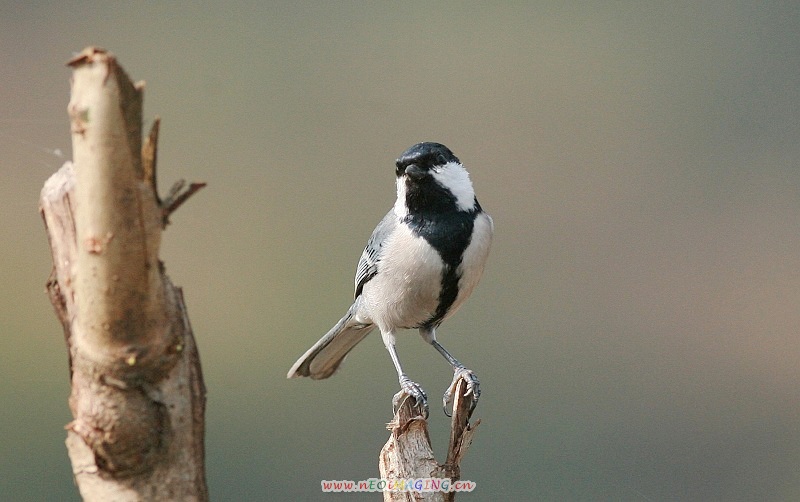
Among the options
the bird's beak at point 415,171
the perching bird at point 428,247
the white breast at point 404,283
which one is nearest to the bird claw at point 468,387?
the perching bird at point 428,247

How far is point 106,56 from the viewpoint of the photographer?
2.86ft

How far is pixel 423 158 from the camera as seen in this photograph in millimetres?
1592

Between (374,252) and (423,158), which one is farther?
(374,252)

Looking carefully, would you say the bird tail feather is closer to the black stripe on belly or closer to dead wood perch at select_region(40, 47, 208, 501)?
the black stripe on belly

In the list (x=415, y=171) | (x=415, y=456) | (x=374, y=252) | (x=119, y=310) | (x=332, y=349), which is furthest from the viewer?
(x=332, y=349)

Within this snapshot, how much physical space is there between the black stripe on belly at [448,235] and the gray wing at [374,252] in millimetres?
73

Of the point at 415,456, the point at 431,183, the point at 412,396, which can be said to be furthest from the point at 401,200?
the point at 415,456

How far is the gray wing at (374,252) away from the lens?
1.70 meters

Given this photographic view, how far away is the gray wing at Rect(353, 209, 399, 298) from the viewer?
1.70 meters

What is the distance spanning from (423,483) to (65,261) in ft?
2.37

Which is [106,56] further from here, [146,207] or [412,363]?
[412,363]

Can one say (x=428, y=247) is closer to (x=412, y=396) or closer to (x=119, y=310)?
(x=412, y=396)

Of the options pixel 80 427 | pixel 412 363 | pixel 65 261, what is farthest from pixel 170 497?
pixel 412 363

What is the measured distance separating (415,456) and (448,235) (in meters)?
0.43
